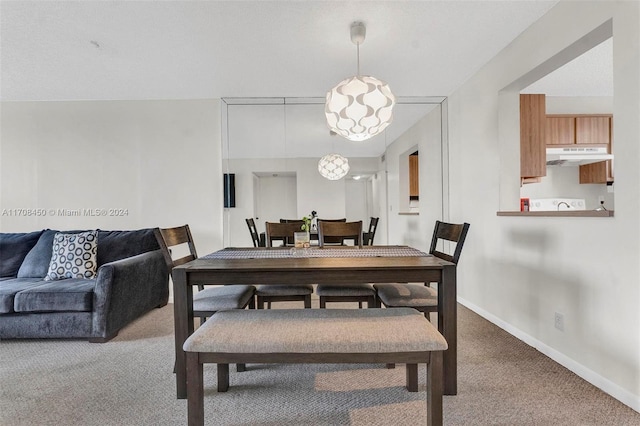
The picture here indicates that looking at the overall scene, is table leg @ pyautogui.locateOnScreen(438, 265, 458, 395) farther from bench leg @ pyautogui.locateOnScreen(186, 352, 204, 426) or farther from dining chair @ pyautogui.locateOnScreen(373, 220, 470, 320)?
bench leg @ pyautogui.locateOnScreen(186, 352, 204, 426)

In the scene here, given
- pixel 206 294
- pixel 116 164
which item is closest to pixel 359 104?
pixel 206 294

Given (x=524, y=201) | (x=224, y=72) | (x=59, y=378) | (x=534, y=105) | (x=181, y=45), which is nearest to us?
(x=59, y=378)

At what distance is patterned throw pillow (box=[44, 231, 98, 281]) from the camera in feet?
8.70

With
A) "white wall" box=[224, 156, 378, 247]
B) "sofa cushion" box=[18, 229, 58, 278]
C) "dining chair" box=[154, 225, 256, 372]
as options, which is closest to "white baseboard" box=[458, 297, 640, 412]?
"dining chair" box=[154, 225, 256, 372]

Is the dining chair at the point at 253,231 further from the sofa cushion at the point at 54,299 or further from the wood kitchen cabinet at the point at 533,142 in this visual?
the wood kitchen cabinet at the point at 533,142

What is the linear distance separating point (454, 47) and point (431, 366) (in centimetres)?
241

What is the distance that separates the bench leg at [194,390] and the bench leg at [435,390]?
93 cm

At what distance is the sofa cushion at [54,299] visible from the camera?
229cm

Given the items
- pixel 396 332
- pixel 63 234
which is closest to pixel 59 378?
pixel 63 234

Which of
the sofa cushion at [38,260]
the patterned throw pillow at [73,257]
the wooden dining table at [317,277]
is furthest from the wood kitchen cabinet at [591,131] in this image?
the sofa cushion at [38,260]

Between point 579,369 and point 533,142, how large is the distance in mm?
1757

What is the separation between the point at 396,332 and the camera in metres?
1.23

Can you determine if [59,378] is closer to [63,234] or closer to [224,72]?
[63,234]

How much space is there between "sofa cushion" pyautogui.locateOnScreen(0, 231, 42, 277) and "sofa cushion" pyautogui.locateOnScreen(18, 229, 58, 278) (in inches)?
3.8
